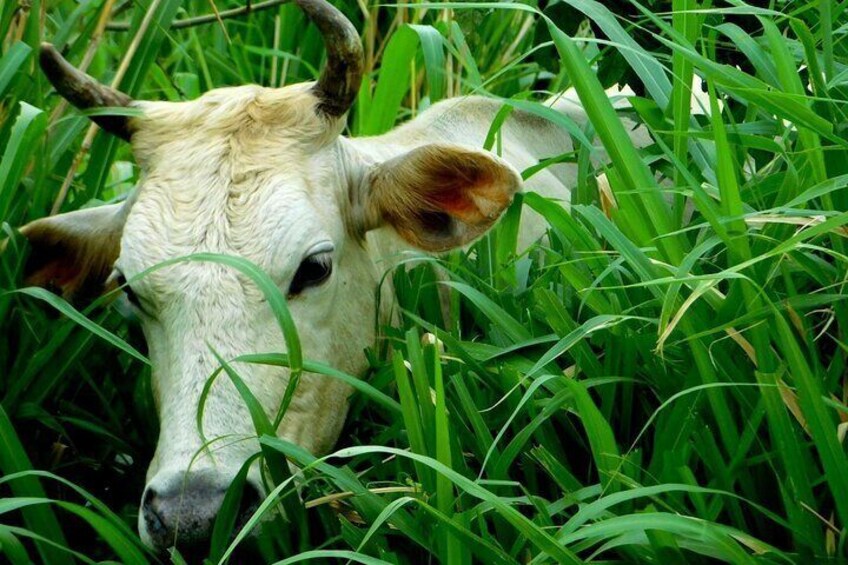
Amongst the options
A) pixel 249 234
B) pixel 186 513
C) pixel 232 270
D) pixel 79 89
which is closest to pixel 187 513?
pixel 186 513

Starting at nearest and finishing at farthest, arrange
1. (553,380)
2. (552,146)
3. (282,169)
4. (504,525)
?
(504,525)
(553,380)
(282,169)
(552,146)

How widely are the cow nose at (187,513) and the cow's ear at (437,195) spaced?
101cm


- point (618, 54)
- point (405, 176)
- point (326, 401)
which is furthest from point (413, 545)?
point (618, 54)

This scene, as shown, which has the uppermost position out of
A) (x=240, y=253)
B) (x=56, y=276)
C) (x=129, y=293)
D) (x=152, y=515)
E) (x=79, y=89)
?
(x=79, y=89)

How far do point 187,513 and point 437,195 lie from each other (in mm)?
1173

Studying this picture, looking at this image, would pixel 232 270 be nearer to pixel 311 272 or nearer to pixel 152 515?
pixel 311 272

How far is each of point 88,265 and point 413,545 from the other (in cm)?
165

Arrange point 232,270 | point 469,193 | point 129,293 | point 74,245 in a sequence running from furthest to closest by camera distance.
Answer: point 74,245, point 469,193, point 129,293, point 232,270

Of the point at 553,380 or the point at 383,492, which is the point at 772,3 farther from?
the point at 383,492

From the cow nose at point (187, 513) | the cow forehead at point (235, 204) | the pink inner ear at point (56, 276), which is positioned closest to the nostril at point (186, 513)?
the cow nose at point (187, 513)

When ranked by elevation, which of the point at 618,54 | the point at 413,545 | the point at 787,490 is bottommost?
the point at 413,545

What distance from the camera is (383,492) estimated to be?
2.75 meters

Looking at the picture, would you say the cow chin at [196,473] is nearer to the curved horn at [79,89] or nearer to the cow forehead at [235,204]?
the cow forehead at [235,204]

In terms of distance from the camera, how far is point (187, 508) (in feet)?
9.06
